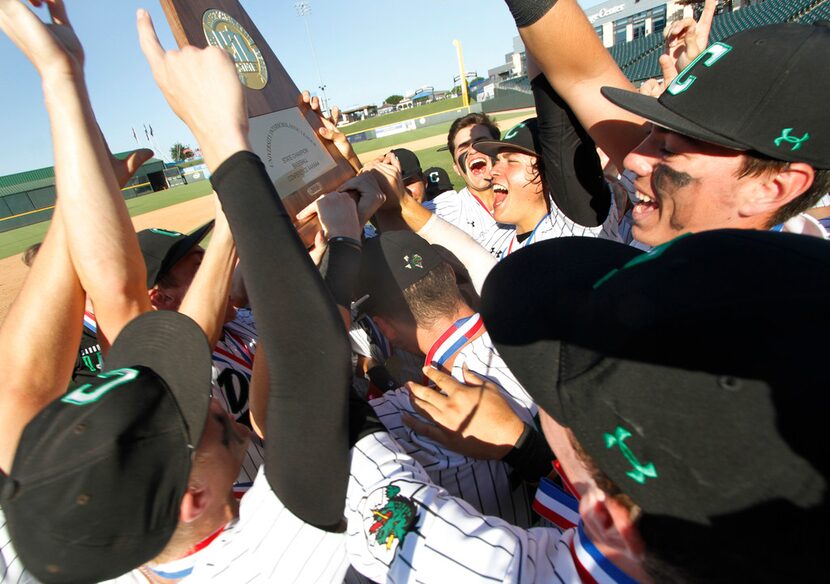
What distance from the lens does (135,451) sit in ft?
3.20

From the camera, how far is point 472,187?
4.96 meters

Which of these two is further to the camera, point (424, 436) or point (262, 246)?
point (424, 436)

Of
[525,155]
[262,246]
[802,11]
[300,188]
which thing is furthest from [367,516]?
[802,11]

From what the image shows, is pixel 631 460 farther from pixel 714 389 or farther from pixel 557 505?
pixel 557 505

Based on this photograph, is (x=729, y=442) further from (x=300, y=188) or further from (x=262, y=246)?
(x=300, y=188)

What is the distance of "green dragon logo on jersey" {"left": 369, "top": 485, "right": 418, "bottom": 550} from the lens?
101 centimetres

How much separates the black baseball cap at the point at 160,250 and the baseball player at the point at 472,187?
8.59ft

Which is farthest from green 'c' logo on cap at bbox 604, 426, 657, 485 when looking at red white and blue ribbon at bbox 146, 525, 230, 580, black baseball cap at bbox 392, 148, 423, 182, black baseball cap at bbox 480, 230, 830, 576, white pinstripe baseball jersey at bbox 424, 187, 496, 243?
black baseball cap at bbox 392, 148, 423, 182

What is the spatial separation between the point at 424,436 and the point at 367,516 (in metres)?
0.49

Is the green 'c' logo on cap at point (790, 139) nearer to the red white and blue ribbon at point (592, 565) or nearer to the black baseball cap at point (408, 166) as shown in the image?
the red white and blue ribbon at point (592, 565)

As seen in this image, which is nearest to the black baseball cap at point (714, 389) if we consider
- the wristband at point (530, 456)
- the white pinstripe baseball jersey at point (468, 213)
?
the wristband at point (530, 456)

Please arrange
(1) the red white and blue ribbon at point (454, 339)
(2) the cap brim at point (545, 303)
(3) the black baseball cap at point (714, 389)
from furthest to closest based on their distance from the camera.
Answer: (1) the red white and blue ribbon at point (454, 339) < (2) the cap brim at point (545, 303) < (3) the black baseball cap at point (714, 389)

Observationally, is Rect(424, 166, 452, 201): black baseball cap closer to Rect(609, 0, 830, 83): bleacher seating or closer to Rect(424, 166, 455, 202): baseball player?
Rect(424, 166, 455, 202): baseball player

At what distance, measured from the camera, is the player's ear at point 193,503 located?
42.3 inches
